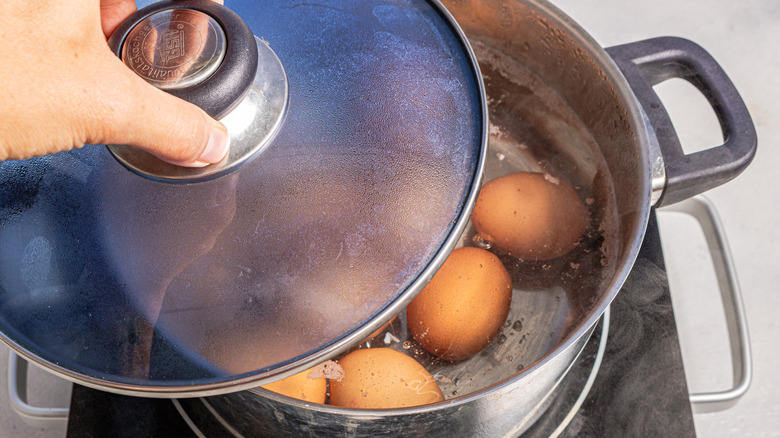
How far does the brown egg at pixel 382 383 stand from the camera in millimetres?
690

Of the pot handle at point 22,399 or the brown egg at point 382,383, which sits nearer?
the brown egg at point 382,383

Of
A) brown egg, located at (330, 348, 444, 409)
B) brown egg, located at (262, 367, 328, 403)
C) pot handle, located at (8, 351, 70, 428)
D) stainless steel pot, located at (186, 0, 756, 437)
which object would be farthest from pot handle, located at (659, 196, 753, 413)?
pot handle, located at (8, 351, 70, 428)

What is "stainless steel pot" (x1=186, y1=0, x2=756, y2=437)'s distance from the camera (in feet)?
1.83

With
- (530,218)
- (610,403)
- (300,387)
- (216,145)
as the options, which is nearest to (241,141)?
(216,145)

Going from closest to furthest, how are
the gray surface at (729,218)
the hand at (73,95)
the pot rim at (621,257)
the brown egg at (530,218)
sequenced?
the hand at (73,95), the pot rim at (621,257), the brown egg at (530,218), the gray surface at (729,218)

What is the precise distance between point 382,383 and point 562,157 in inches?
18.6

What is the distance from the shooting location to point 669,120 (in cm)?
73

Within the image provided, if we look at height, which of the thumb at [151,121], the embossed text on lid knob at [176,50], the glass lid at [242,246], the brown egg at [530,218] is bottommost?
the brown egg at [530,218]

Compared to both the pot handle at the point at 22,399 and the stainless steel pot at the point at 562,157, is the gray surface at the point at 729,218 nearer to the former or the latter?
the pot handle at the point at 22,399

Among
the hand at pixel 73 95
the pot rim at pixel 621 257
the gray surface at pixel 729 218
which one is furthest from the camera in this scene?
the gray surface at pixel 729 218

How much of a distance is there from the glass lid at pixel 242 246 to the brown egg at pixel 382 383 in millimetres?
278

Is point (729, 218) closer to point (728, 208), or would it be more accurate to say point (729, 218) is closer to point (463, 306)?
point (728, 208)

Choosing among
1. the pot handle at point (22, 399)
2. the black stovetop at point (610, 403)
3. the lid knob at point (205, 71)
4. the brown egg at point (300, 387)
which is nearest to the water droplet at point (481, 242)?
the black stovetop at point (610, 403)

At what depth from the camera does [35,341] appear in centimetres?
45
